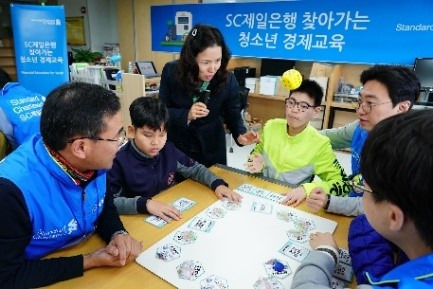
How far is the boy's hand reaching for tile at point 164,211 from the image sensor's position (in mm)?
1200

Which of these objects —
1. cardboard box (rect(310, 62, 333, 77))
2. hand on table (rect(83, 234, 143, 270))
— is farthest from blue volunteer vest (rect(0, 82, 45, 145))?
cardboard box (rect(310, 62, 333, 77))

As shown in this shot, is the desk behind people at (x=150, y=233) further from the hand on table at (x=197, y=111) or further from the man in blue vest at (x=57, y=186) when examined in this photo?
the hand on table at (x=197, y=111)

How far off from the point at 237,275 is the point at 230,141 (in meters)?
3.76

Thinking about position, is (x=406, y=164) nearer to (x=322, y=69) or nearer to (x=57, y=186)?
(x=57, y=186)

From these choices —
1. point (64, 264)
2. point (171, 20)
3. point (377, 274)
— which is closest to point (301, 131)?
point (377, 274)

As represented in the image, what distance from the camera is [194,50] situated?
1701 millimetres

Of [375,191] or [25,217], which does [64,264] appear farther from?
[375,191]

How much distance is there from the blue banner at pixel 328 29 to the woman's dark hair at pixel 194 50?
2.73 m

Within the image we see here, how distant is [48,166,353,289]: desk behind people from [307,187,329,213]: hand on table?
5cm

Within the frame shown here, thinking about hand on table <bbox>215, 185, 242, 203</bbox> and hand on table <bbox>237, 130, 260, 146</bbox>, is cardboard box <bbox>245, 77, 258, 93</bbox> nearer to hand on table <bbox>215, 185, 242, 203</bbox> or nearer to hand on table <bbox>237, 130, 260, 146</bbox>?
hand on table <bbox>237, 130, 260, 146</bbox>

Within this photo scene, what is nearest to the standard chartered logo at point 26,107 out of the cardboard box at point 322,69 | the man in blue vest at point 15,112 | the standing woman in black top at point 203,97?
the man in blue vest at point 15,112

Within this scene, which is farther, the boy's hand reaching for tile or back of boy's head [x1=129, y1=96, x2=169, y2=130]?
back of boy's head [x1=129, y1=96, x2=169, y2=130]

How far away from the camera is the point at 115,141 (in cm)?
96

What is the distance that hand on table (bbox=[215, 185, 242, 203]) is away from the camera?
135 cm
